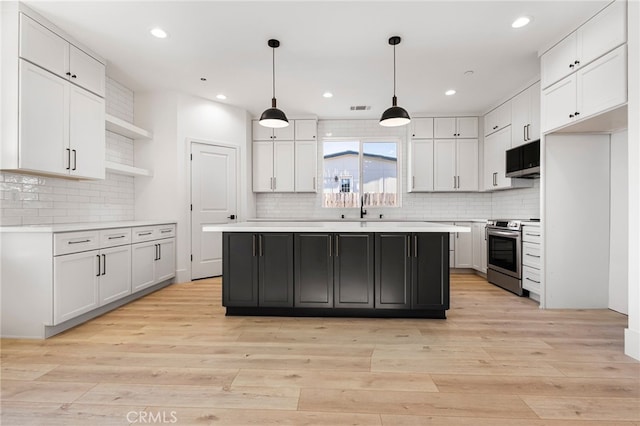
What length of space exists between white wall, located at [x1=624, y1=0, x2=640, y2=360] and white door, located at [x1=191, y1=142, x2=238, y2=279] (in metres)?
4.76

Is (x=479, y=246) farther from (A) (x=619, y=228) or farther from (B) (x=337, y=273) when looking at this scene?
(B) (x=337, y=273)

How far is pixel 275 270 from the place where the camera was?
308 centimetres

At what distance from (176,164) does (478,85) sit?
4.53m

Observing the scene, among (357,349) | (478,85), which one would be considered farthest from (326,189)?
(357,349)

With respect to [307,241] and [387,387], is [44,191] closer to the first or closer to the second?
[307,241]

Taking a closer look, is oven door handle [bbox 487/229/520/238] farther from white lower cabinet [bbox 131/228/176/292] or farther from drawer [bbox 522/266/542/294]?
white lower cabinet [bbox 131/228/176/292]

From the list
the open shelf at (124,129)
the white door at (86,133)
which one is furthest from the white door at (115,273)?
the open shelf at (124,129)

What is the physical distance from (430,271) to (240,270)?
1872 mm

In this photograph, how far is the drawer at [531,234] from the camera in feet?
11.7

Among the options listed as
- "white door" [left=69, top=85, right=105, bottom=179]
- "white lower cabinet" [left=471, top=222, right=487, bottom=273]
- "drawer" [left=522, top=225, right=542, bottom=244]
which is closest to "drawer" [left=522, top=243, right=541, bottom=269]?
"drawer" [left=522, top=225, right=542, bottom=244]

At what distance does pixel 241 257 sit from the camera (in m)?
3.13

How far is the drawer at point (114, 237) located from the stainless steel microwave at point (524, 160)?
194 inches

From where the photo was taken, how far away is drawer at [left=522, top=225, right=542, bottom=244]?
3574 millimetres

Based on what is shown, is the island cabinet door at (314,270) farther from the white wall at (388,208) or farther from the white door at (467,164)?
the white door at (467,164)
